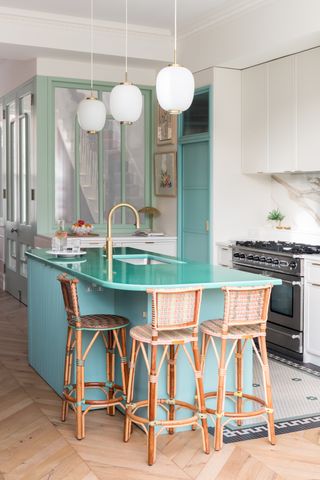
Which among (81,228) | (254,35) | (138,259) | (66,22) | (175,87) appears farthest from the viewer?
(81,228)

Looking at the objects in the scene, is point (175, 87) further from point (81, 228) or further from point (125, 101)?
point (81, 228)

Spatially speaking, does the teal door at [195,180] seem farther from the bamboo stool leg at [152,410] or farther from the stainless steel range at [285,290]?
the bamboo stool leg at [152,410]

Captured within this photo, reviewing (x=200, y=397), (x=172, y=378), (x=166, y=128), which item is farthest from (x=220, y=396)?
(x=166, y=128)

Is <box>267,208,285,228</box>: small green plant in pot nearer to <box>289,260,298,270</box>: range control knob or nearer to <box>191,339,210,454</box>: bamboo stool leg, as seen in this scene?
<box>289,260,298,270</box>: range control knob

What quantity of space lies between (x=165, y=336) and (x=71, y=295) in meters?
0.70

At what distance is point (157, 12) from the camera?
657 cm

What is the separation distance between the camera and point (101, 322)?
4012 mm

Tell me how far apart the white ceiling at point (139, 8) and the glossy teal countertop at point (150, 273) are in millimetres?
2582

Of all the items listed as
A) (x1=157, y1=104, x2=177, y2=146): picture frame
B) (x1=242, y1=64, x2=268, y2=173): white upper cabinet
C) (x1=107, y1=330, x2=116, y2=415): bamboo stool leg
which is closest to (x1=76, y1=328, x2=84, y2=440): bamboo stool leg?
(x1=107, y1=330, x2=116, y2=415): bamboo stool leg

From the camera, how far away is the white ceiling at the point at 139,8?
622 cm

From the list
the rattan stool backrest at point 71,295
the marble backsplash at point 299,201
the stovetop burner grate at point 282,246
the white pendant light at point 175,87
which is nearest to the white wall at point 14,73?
the marble backsplash at point 299,201

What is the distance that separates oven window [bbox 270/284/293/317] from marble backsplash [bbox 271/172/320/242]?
2.57ft

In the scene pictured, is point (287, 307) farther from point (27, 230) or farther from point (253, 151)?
point (27, 230)

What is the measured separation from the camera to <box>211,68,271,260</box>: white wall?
6.78 meters
